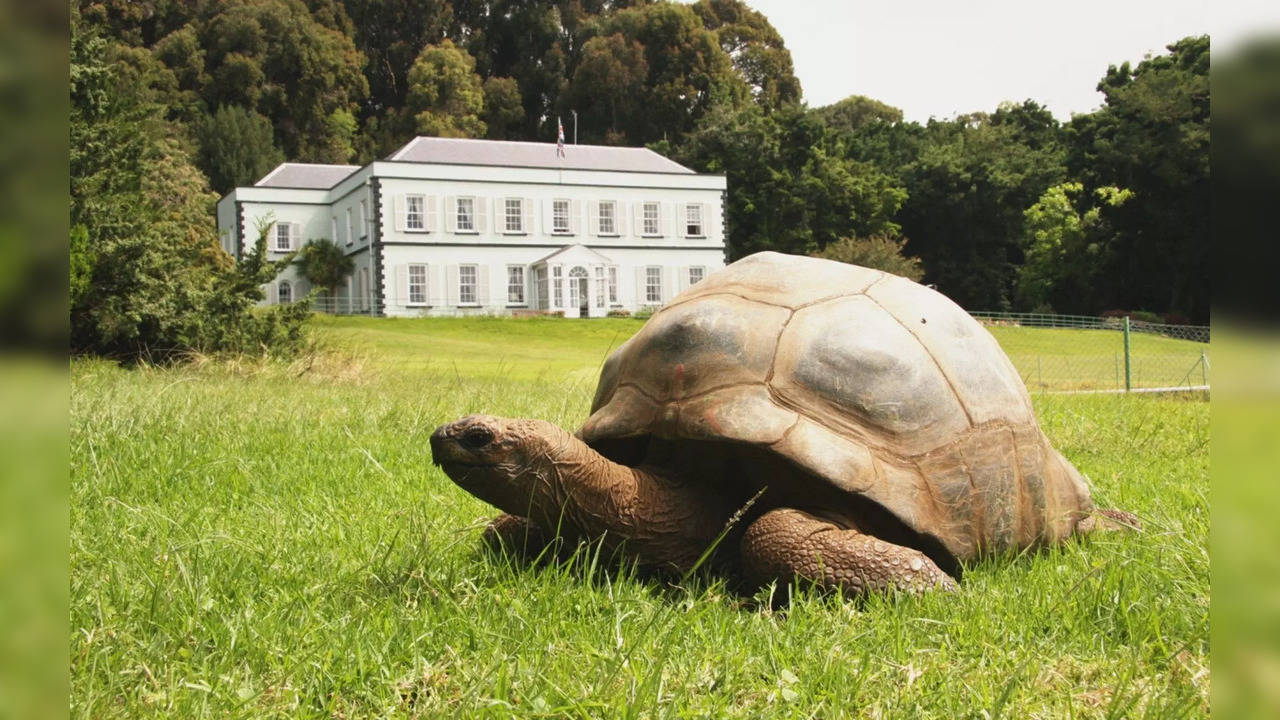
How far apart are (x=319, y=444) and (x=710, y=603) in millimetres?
3308

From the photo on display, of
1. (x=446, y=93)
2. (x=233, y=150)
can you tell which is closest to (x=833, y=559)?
(x=233, y=150)

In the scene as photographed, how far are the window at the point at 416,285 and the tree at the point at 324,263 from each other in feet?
13.8

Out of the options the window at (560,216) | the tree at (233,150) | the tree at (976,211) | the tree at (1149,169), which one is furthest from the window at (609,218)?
the tree at (1149,169)

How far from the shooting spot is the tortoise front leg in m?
2.82

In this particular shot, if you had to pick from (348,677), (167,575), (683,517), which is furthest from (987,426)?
(167,575)

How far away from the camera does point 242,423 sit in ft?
19.9

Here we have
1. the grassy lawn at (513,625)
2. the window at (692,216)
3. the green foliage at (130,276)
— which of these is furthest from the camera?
the window at (692,216)

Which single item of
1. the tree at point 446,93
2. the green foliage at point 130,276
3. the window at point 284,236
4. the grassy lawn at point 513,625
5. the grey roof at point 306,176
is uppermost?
the tree at point 446,93

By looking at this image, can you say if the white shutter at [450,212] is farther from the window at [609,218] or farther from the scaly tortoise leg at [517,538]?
the scaly tortoise leg at [517,538]

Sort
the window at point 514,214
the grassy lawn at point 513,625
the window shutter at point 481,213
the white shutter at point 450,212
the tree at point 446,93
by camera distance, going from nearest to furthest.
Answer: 1. the grassy lawn at point 513,625
2. the white shutter at point 450,212
3. the window shutter at point 481,213
4. the window at point 514,214
5. the tree at point 446,93

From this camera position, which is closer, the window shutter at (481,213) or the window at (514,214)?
the window shutter at (481,213)

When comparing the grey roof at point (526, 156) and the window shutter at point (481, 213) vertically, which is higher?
the grey roof at point (526, 156)

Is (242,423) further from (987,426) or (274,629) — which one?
(987,426)

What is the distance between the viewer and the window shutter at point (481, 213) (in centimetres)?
4472
